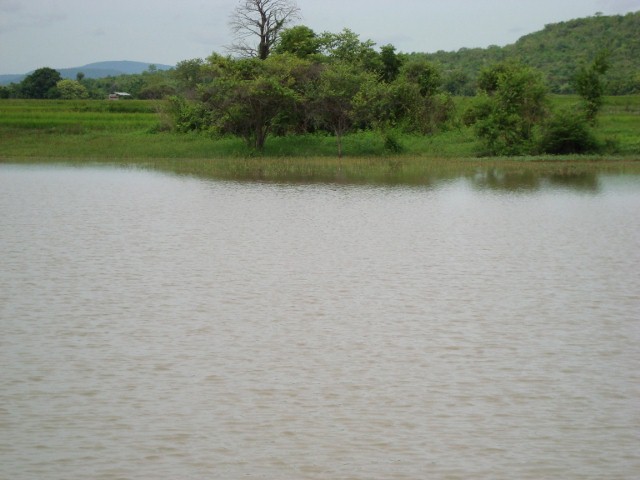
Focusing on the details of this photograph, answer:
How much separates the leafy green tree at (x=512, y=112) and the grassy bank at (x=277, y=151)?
→ 116 centimetres

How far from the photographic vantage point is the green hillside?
62.7 meters

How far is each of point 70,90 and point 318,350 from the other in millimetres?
61097

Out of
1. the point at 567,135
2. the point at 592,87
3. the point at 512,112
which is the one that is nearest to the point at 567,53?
the point at 592,87

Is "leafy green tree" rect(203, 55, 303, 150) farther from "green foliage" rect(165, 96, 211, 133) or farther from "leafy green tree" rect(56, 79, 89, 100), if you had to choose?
"leafy green tree" rect(56, 79, 89, 100)

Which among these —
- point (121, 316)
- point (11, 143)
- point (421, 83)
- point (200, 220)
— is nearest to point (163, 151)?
point (11, 143)

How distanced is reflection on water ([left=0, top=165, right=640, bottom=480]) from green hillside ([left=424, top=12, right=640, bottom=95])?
45.7 m

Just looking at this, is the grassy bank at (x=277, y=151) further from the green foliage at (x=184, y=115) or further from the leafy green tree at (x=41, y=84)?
the leafy green tree at (x=41, y=84)

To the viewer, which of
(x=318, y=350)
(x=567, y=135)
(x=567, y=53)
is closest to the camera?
(x=318, y=350)

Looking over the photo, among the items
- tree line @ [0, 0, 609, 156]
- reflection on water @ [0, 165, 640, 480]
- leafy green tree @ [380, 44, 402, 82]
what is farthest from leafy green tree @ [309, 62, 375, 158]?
reflection on water @ [0, 165, 640, 480]

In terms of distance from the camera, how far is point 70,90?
6631 cm

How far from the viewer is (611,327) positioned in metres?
9.99

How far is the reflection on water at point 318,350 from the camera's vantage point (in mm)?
6359

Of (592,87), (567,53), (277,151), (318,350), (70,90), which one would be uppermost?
(567,53)

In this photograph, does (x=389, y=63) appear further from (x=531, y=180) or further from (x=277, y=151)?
(x=531, y=180)
